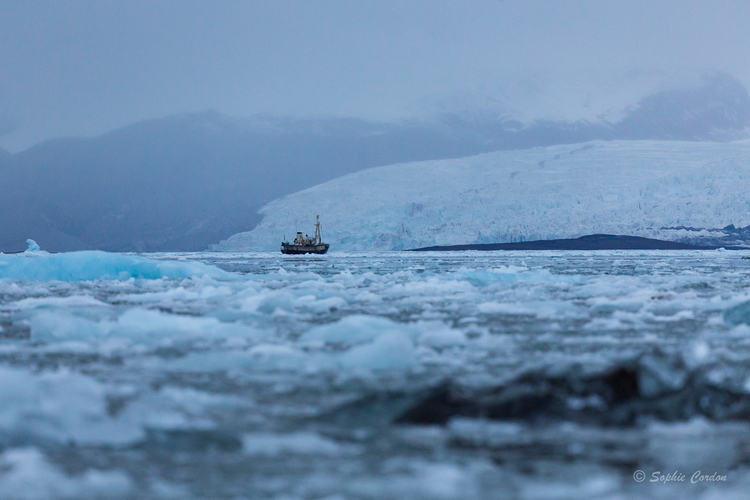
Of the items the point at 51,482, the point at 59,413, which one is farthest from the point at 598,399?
the point at 59,413

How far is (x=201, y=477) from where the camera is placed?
1896 millimetres

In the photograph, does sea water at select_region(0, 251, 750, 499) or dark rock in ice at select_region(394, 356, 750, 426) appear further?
dark rock in ice at select_region(394, 356, 750, 426)

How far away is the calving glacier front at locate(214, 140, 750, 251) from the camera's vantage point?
147ft

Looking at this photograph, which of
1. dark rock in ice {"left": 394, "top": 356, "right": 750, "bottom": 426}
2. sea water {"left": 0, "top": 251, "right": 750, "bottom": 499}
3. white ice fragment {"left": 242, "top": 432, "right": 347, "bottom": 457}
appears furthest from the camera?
dark rock in ice {"left": 394, "top": 356, "right": 750, "bottom": 426}

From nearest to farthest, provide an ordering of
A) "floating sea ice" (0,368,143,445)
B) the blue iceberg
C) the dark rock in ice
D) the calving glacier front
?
"floating sea ice" (0,368,143,445), the dark rock in ice, the blue iceberg, the calving glacier front

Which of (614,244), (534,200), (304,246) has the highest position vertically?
(534,200)

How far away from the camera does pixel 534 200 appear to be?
49.3 meters

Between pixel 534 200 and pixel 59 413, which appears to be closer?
pixel 59 413

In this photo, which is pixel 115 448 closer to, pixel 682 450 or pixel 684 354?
pixel 682 450

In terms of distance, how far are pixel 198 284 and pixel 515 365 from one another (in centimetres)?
760

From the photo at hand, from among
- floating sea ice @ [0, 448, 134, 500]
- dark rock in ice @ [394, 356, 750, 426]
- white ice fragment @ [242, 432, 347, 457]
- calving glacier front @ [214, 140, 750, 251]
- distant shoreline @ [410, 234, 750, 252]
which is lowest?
floating sea ice @ [0, 448, 134, 500]

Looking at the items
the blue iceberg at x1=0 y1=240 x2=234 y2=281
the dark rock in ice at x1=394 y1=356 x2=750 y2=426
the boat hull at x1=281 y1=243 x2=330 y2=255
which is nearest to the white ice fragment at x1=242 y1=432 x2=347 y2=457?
the dark rock in ice at x1=394 y1=356 x2=750 y2=426

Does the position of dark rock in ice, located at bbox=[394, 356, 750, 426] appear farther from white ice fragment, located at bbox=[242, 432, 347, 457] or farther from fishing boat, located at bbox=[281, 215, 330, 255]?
fishing boat, located at bbox=[281, 215, 330, 255]

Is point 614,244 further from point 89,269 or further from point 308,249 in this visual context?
point 89,269
